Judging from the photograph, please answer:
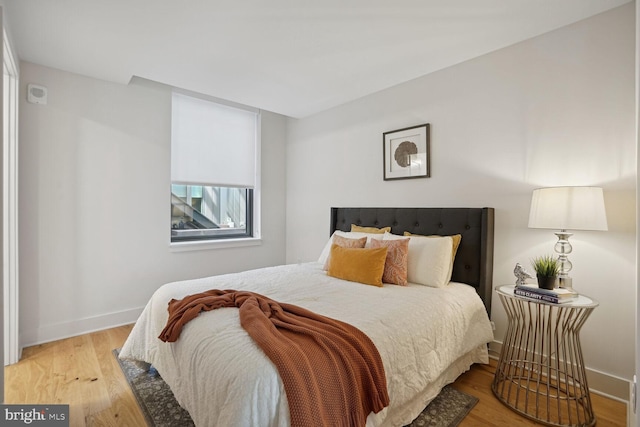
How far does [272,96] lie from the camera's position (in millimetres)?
3471

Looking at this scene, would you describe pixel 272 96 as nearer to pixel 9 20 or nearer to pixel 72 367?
pixel 9 20

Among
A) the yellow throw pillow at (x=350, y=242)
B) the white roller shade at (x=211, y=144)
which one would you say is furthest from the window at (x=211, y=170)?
the yellow throw pillow at (x=350, y=242)

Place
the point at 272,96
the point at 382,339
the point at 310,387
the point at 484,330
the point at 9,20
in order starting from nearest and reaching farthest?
the point at 310,387, the point at 382,339, the point at 9,20, the point at 484,330, the point at 272,96

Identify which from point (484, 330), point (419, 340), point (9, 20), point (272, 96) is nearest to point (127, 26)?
point (9, 20)

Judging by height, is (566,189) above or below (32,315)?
above

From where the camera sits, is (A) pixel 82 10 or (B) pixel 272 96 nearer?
(A) pixel 82 10

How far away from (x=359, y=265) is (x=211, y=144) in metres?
2.40

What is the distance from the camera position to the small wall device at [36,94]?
8.66 ft

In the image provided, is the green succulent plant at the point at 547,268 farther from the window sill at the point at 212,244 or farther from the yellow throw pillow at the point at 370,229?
the window sill at the point at 212,244

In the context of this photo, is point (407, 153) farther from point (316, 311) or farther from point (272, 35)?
point (316, 311)

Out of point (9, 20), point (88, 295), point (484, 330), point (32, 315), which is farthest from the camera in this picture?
point (88, 295)

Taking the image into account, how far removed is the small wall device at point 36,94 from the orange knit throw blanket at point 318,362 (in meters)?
2.43

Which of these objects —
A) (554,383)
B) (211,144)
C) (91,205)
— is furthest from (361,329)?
(211,144)

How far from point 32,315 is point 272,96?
9.85 feet
